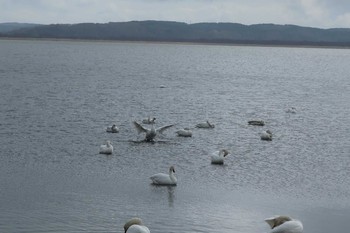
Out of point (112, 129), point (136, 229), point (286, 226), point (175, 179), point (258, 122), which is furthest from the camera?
A: point (258, 122)

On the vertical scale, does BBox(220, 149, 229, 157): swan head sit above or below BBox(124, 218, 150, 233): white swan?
below

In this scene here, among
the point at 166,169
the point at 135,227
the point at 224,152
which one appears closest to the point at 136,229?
the point at 135,227

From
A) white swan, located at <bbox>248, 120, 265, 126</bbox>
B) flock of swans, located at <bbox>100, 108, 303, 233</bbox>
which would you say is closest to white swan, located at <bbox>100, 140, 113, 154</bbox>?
flock of swans, located at <bbox>100, 108, 303, 233</bbox>

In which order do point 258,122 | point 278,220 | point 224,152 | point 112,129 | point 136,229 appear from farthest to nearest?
1. point 258,122
2. point 112,129
3. point 224,152
4. point 278,220
5. point 136,229

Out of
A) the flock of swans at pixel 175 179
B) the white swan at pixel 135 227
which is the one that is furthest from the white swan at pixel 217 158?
the white swan at pixel 135 227

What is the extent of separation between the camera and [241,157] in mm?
27859

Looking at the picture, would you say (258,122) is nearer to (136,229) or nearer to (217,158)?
(217,158)

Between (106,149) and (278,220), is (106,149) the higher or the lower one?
the lower one

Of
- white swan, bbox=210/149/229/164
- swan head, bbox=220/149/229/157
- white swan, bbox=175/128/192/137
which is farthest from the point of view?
white swan, bbox=175/128/192/137

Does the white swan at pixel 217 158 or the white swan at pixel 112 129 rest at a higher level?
the white swan at pixel 217 158

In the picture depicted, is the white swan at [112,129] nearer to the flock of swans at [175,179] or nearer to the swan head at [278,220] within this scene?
the flock of swans at [175,179]

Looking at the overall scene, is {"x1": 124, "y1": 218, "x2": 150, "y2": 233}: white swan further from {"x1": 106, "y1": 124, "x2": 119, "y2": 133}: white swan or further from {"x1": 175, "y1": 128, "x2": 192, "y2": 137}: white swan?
{"x1": 106, "y1": 124, "x2": 119, "y2": 133}: white swan

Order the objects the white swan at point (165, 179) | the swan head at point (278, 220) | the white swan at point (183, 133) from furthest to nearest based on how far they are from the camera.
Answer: the white swan at point (183, 133)
the white swan at point (165, 179)
the swan head at point (278, 220)

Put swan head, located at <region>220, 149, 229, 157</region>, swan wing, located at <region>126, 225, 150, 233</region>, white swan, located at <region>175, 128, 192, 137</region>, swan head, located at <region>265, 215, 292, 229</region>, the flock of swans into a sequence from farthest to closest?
white swan, located at <region>175, 128, 192, 137</region>
swan head, located at <region>220, 149, 229, 157</region>
swan head, located at <region>265, 215, 292, 229</region>
the flock of swans
swan wing, located at <region>126, 225, 150, 233</region>
